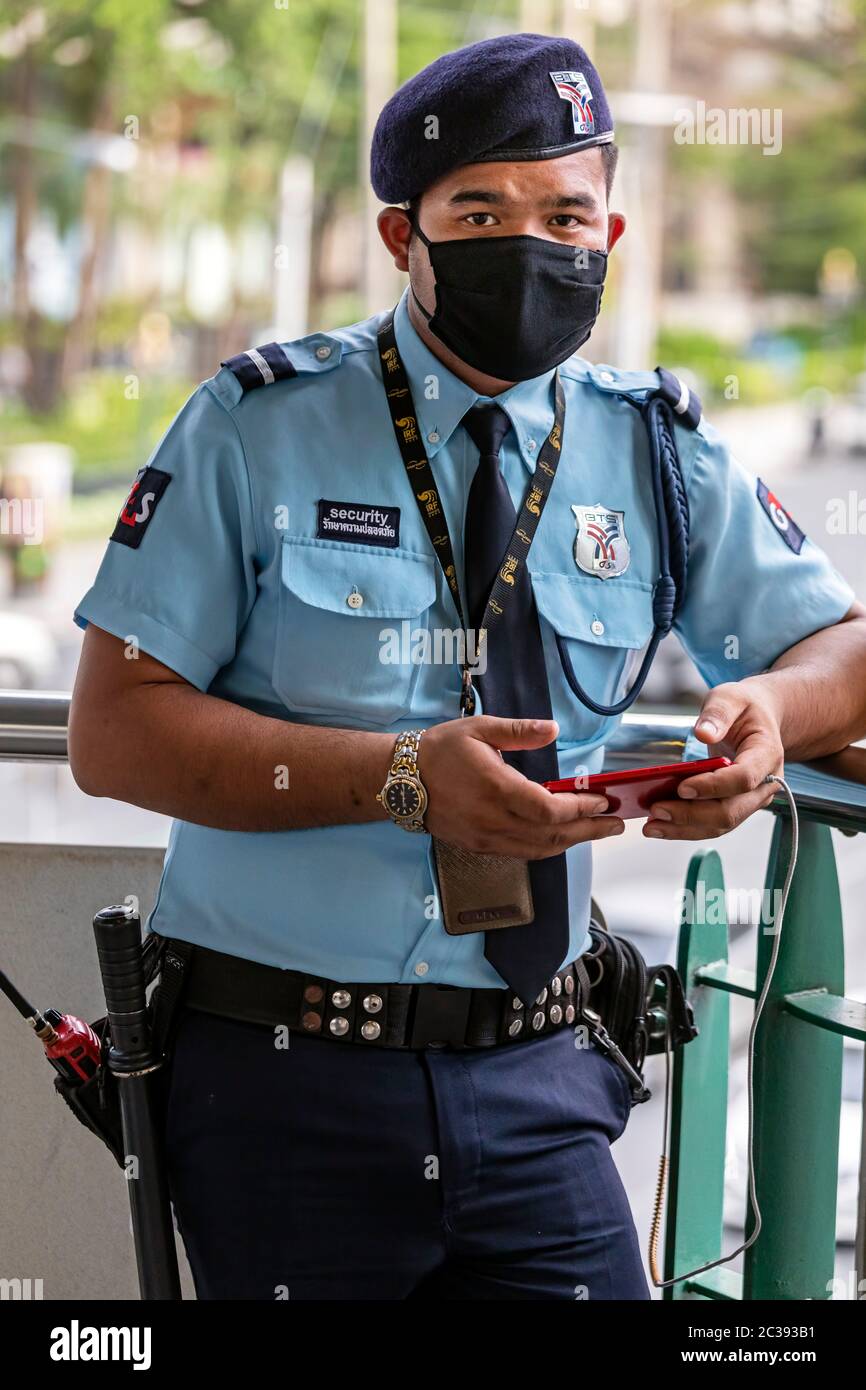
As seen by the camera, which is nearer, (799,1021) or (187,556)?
(187,556)

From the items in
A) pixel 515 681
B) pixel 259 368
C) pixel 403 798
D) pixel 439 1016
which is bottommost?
pixel 439 1016

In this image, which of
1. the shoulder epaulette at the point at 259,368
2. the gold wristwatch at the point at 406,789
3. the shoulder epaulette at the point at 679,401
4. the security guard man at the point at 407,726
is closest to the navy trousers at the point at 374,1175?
the security guard man at the point at 407,726

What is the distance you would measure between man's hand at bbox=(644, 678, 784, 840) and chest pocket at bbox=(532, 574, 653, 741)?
0.14m

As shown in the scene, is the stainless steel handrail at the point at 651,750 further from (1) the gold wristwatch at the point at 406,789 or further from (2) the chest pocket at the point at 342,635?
(1) the gold wristwatch at the point at 406,789

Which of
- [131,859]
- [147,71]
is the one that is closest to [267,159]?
[147,71]

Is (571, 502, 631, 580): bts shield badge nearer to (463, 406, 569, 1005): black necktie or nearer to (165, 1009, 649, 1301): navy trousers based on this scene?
(463, 406, 569, 1005): black necktie

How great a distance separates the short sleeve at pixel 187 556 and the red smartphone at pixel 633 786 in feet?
Answer: 1.39

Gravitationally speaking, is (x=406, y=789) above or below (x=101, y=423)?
below

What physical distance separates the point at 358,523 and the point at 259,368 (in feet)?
0.67

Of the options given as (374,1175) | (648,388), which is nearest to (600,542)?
(648,388)

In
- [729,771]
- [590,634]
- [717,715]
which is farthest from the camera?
[590,634]

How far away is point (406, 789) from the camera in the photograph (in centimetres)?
157

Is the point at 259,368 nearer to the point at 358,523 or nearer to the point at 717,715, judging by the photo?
the point at 358,523
